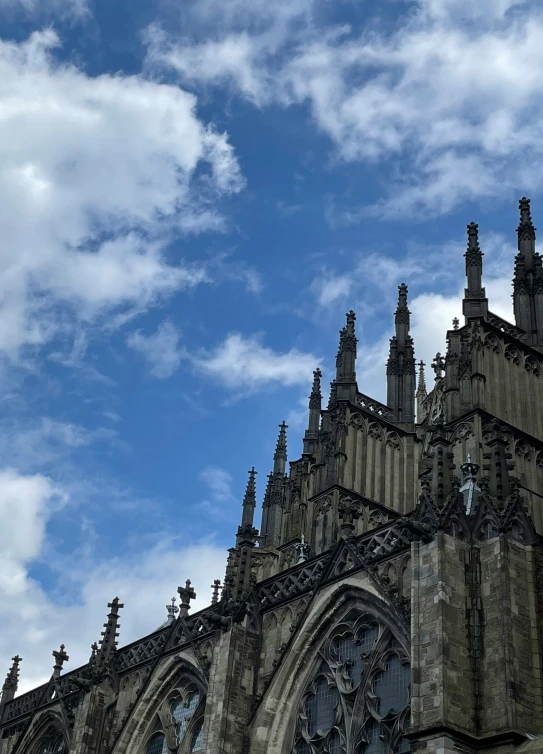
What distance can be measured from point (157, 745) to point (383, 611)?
10.5 meters

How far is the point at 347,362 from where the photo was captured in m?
41.9

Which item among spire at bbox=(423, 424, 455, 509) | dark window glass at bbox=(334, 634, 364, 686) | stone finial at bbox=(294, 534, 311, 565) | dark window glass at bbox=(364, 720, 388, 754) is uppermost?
stone finial at bbox=(294, 534, 311, 565)

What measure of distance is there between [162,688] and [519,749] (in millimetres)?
14782

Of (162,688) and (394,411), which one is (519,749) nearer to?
(162,688)

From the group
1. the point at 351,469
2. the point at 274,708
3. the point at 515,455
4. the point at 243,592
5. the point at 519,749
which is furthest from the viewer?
the point at 351,469

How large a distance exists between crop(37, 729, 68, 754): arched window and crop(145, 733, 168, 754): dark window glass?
5.21m

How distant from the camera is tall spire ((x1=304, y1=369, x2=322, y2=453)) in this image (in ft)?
159

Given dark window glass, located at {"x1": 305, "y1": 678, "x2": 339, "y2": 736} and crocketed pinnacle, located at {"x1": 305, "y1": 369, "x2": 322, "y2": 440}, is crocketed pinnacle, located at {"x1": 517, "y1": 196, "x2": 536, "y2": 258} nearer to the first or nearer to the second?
crocketed pinnacle, located at {"x1": 305, "y1": 369, "x2": 322, "y2": 440}

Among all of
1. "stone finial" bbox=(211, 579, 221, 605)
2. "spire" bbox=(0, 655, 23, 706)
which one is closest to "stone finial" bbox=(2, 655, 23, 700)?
"spire" bbox=(0, 655, 23, 706)

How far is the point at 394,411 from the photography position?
41.9 metres

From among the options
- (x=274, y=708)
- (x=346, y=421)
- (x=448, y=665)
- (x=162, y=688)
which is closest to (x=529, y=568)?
(x=448, y=665)

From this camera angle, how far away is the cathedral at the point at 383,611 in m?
21.5

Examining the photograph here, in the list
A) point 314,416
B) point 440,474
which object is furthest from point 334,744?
point 314,416

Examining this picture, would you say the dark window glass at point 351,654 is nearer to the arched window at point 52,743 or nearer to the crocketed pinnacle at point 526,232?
the arched window at point 52,743
